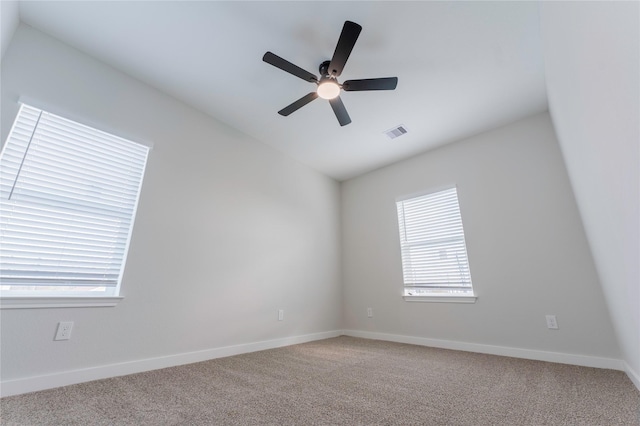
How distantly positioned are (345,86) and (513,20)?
123 centimetres

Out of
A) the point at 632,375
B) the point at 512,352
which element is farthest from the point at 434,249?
the point at 632,375

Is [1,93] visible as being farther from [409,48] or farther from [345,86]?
[409,48]

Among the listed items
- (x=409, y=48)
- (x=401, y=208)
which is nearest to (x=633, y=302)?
(x=409, y=48)

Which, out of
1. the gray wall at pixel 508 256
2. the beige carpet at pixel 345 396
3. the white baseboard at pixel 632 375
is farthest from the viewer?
the gray wall at pixel 508 256

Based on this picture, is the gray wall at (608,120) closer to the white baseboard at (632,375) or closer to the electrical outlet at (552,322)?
the white baseboard at (632,375)

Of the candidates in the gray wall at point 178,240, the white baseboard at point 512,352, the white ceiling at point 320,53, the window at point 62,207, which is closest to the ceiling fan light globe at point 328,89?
the white ceiling at point 320,53

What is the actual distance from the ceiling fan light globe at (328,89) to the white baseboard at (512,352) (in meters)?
2.83

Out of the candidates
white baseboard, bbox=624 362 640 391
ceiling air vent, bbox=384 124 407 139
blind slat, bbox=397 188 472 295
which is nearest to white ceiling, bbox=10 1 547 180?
ceiling air vent, bbox=384 124 407 139

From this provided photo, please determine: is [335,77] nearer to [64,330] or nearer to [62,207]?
[62,207]

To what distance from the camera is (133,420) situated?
119cm

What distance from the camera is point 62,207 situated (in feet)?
5.89

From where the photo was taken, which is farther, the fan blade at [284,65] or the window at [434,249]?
the window at [434,249]

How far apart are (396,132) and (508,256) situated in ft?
5.89

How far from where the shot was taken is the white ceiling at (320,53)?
1743mm
